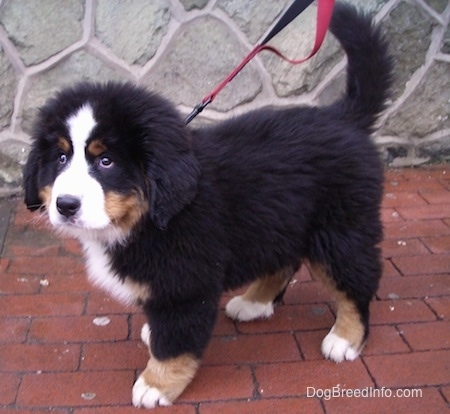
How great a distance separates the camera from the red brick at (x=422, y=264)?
3.38 m

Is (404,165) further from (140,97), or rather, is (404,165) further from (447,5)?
(140,97)

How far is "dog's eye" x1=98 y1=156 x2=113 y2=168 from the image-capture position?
A: 2.08 metres

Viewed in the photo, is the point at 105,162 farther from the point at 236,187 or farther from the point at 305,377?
the point at 305,377

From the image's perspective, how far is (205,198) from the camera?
89.8 inches

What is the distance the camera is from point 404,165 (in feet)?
15.8

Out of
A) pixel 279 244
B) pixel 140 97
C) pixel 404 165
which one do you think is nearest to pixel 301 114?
pixel 279 244

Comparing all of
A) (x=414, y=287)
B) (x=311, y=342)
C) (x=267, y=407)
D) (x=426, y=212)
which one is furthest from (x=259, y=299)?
(x=426, y=212)

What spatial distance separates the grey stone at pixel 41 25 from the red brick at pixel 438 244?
2679 mm

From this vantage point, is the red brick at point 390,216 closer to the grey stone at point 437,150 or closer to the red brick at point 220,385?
the grey stone at point 437,150

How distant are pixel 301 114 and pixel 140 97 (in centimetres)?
77

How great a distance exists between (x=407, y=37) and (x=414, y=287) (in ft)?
7.01

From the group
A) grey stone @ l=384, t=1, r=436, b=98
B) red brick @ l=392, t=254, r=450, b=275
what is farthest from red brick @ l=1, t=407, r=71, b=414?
grey stone @ l=384, t=1, r=436, b=98

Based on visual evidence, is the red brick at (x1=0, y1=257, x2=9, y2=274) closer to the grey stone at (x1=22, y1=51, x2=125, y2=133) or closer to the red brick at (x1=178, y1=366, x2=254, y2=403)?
the grey stone at (x1=22, y1=51, x2=125, y2=133)

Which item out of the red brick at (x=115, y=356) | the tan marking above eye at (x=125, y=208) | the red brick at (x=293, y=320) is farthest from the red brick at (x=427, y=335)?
the tan marking above eye at (x=125, y=208)
